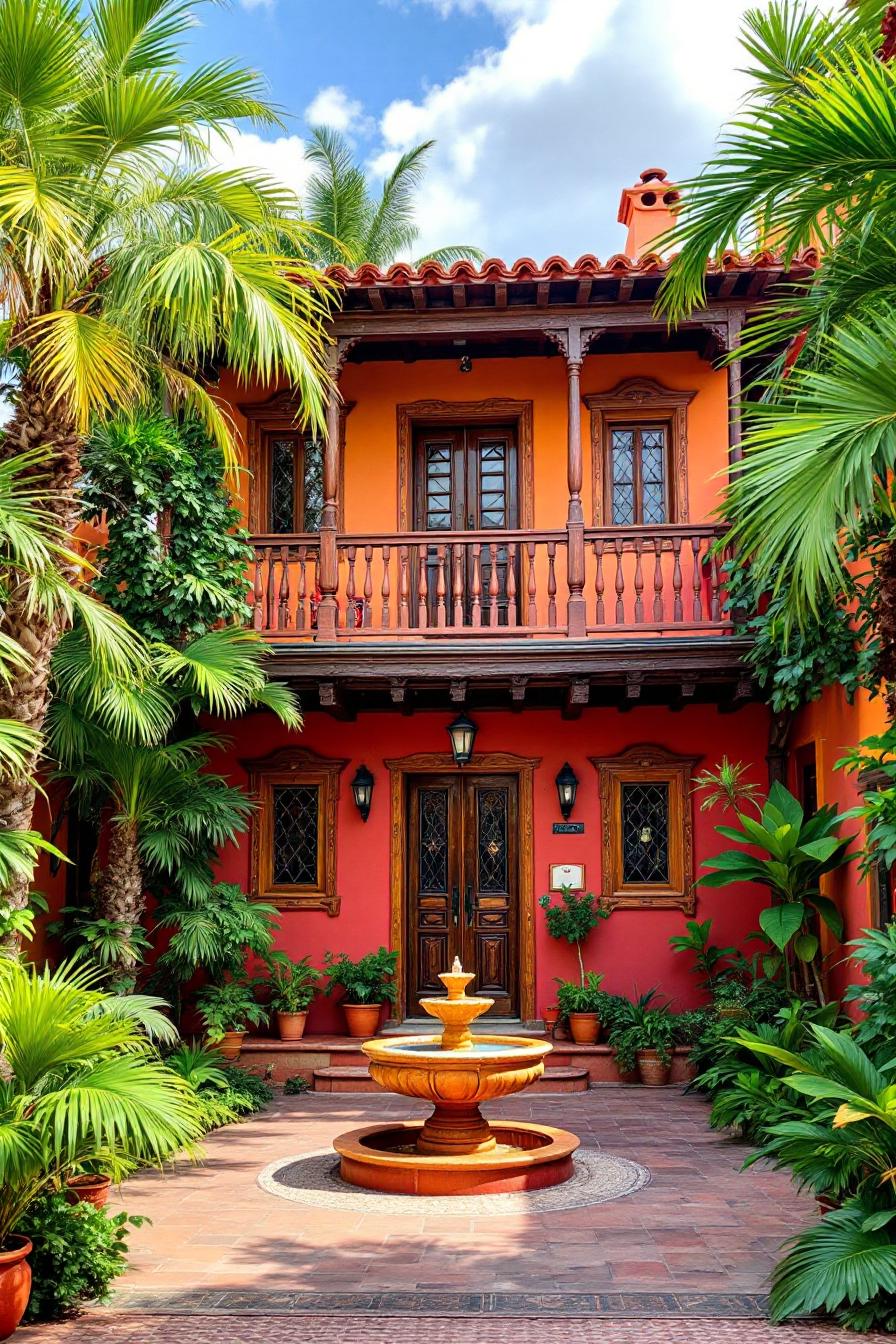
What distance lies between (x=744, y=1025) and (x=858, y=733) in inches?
96.9

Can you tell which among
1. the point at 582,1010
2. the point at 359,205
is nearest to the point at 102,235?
the point at 582,1010

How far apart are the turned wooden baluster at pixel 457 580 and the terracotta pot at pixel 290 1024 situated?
12.4 feet

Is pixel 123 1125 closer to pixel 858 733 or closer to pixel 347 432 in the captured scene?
pixel 858 733

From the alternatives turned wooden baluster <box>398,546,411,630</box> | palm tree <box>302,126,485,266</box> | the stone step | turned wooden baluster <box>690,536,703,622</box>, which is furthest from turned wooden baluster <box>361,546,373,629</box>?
palm tree <box>302,126,485,266</box>

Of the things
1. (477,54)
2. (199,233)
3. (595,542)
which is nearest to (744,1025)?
(595,542)

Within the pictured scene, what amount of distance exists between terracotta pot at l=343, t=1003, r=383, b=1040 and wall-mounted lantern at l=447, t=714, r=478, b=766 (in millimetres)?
2385

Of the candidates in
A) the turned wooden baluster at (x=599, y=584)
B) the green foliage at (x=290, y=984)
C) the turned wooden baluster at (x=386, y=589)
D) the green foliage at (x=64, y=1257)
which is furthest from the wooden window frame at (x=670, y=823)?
the green foliage at (x=64, y=1257)

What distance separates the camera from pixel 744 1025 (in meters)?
9.58

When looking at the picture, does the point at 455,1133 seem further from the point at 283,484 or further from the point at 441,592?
the point at 283,484

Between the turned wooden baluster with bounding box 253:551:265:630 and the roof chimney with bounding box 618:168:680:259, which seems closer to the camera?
the turned wooden baluster with bounding box 253:551:265:630

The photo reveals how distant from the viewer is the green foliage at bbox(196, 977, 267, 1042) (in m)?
10.0

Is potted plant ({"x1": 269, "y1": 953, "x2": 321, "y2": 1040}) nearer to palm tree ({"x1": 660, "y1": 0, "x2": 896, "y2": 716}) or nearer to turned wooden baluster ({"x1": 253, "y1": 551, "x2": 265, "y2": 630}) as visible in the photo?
turned wooden baluster ({"x1": 253, "y1": 551, "x2": 265, "y2": 630})

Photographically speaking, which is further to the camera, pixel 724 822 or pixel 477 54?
pixel 477 54

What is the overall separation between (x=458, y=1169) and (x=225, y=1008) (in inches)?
146
